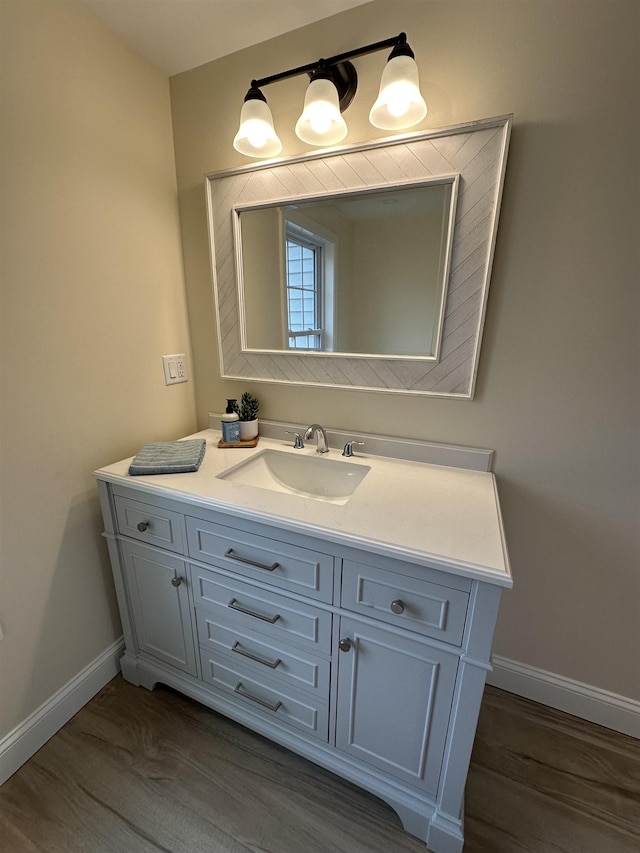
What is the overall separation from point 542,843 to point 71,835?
1.29 metres

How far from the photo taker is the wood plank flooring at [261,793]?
1.00 meters

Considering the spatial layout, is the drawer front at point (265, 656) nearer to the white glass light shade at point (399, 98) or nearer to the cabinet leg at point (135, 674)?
the cabinet leg at point (135, 674)

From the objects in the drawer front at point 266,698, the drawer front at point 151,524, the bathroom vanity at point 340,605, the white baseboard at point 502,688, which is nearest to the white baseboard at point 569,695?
the white baseboard at point 502,688

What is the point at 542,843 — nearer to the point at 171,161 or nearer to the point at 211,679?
the point at 211,679

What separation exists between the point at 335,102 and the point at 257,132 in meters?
0.26

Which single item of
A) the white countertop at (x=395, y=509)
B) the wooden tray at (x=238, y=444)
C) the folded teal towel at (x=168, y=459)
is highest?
the folded teal towel at (x=168, y=459)

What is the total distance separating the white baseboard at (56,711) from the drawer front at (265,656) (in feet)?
1.71

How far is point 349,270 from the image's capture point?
125 centimetres

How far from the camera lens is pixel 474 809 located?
1.07 metres

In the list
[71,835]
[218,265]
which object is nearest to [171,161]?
[218,265]

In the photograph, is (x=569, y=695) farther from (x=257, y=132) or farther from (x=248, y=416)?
(x=257, y=132)

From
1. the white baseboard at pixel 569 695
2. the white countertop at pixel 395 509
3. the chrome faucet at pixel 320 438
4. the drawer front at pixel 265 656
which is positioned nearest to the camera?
the white countertop at pixel 395 509

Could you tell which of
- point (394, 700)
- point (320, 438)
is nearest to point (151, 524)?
point (320, 438)

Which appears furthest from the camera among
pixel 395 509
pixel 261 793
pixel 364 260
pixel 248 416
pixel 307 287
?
pixel 248 416
